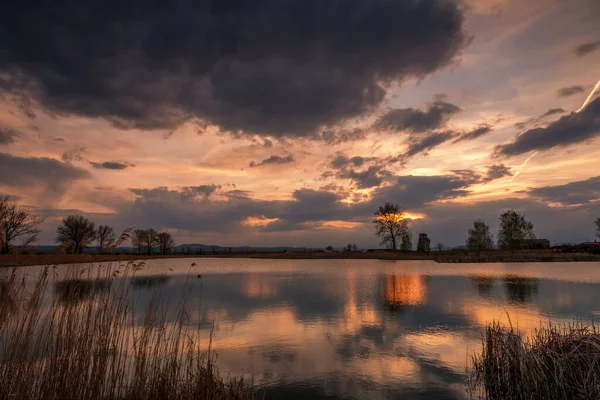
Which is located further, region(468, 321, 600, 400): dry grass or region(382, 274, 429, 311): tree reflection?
region(382, 274, 429, 311): tree reflection

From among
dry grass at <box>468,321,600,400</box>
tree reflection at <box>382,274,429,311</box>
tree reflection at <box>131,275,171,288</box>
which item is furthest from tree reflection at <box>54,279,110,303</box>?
tree reflection at <box>131,275,171,288</box>

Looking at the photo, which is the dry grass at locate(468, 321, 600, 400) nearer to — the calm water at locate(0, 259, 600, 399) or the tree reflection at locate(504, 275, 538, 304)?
the calm water at locate(0, 259, 600, 399)

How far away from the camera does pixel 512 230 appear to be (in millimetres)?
92500

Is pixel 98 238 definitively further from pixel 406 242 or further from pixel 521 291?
pixel 406 242

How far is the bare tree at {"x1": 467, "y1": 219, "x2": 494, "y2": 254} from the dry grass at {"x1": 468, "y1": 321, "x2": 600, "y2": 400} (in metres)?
95.6

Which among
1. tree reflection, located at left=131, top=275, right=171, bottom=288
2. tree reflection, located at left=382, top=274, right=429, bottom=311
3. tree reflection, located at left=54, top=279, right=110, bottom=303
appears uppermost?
tree reflection, located at left=54, top=279, right=110, bottom=303

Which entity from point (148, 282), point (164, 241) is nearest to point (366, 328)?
point (148, 282)

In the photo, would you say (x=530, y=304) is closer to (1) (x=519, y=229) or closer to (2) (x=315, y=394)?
(2) (x=315, y=394)

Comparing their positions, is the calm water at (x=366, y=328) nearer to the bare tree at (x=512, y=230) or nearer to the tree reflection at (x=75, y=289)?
the tree reflection at (x=75, y=289)

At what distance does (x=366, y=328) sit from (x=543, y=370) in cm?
1042

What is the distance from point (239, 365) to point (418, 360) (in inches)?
263

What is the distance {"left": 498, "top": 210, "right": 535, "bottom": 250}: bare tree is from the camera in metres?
92.1

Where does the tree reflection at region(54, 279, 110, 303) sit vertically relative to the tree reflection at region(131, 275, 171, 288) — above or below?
above

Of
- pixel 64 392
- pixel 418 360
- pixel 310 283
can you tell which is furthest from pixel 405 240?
pixel 64 392
